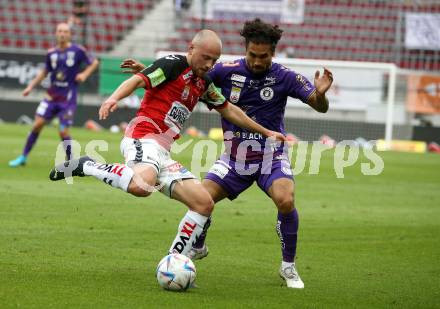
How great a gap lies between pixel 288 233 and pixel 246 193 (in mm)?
6690

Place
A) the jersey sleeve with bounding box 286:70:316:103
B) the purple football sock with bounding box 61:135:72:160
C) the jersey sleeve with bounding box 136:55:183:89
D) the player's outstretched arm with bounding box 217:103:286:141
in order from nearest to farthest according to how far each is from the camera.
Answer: the jersey sleeve with bounding box 136:55:183:89 → the player's outstretched arm with bounding box 217:103:286:141 → the jersey sleeve with bounding box 286:70:316:103 → the purple football sock with bounding box 61:135:72:160

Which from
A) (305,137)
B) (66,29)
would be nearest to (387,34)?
(305,137)

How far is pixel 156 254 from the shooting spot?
8.46 meters

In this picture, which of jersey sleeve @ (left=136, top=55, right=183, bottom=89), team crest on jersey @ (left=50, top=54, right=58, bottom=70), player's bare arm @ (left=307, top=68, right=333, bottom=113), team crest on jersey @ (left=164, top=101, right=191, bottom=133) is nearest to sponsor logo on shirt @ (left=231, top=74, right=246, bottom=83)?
player's bare arm @ (left=307, top=68, right=333, bottom=113)

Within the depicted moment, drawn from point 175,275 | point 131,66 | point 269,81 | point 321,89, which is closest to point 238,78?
point 269,81

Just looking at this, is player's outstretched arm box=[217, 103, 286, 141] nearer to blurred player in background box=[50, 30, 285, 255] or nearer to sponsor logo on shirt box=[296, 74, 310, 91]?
blurred player in background box=[50, 30, 285, 255]

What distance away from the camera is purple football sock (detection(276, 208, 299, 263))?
764 cm

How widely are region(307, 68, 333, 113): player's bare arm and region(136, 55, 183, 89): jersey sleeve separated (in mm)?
1333

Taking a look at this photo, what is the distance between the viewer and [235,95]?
820 centimetres

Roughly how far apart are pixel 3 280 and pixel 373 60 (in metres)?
24.7

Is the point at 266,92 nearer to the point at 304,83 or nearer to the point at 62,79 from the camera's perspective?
the point at 304,83

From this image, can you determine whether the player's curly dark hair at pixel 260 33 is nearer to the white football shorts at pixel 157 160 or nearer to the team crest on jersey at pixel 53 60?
the white football shorts at pixel 157 160

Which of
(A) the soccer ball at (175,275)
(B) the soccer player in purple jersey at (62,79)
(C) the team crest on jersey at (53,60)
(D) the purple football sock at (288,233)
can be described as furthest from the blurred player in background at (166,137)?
(C) the team crest on jersey at (53,60)

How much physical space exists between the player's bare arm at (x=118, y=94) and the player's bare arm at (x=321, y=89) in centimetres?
170
